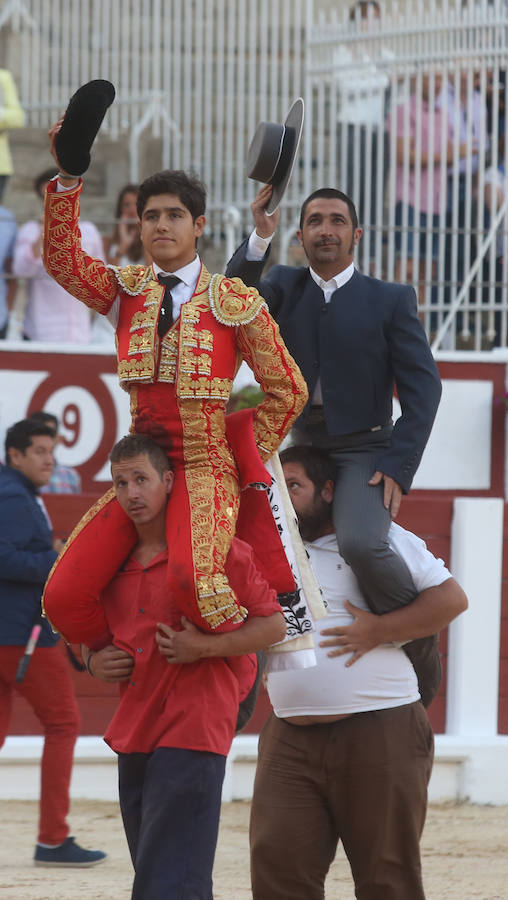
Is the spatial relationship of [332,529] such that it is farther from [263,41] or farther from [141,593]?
[263,41]

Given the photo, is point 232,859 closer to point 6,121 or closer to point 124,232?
point 124,232

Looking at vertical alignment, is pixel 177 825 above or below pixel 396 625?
below

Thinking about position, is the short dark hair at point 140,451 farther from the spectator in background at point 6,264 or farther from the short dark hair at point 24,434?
the spectator in background at point 6,264

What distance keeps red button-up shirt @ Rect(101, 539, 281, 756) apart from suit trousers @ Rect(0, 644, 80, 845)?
2106mm

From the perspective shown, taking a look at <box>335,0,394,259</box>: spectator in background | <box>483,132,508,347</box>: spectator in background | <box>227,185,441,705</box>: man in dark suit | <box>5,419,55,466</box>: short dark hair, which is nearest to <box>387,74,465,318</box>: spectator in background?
<box>335,0,394,259</box>: spectator in background

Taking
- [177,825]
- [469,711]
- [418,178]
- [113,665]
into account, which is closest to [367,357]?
[113,665]

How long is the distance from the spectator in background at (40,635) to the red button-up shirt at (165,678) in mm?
2078

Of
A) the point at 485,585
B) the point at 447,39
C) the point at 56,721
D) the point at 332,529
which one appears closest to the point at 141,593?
the point at 332,529

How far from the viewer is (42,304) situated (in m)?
8.48

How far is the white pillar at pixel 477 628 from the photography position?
6902 millimetres

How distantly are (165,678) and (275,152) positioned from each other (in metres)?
1.18

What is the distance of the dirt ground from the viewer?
512 centimetres

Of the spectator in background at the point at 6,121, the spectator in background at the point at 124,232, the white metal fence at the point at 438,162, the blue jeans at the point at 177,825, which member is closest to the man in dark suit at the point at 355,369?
the blue jeans at the point at 177,825

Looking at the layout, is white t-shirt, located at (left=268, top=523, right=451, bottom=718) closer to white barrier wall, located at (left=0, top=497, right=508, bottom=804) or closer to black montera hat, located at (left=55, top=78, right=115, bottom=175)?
black montera hat, located at (left=55, top=78, right=115, bottom=175)
